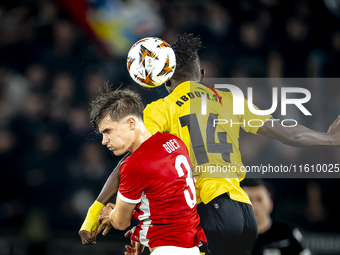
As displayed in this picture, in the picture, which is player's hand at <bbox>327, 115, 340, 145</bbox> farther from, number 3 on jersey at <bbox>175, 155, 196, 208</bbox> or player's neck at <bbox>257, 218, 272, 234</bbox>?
number 3 on jersey at <bbox>175, 155, 196, 208</bbox>

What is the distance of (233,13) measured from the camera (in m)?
4.59

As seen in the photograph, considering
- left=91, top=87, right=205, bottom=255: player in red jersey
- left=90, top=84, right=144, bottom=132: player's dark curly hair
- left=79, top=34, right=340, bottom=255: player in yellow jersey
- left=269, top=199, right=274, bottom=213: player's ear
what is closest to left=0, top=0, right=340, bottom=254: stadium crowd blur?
left=269, top=199, right=274, bottom=213: player's ear

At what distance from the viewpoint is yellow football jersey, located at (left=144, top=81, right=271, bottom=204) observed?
235 centimetres

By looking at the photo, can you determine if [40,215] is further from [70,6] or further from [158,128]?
[70,6]

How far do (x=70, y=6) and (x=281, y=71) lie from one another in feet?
9.49

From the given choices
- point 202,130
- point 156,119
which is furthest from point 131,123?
point 202,130

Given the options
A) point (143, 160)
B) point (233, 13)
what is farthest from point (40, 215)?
point (233, 13)

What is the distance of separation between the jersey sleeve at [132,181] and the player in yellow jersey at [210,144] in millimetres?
556

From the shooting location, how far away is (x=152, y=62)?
97.7 inches

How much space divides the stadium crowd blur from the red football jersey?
7.38ft

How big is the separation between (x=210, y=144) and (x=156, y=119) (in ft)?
1.37

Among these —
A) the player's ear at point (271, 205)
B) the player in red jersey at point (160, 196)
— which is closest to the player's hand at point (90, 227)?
the player in red jersey at point (160, 196)

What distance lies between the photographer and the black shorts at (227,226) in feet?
7.04

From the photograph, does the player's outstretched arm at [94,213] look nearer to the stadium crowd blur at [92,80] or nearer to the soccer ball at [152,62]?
the soccer ball at [152,62]
